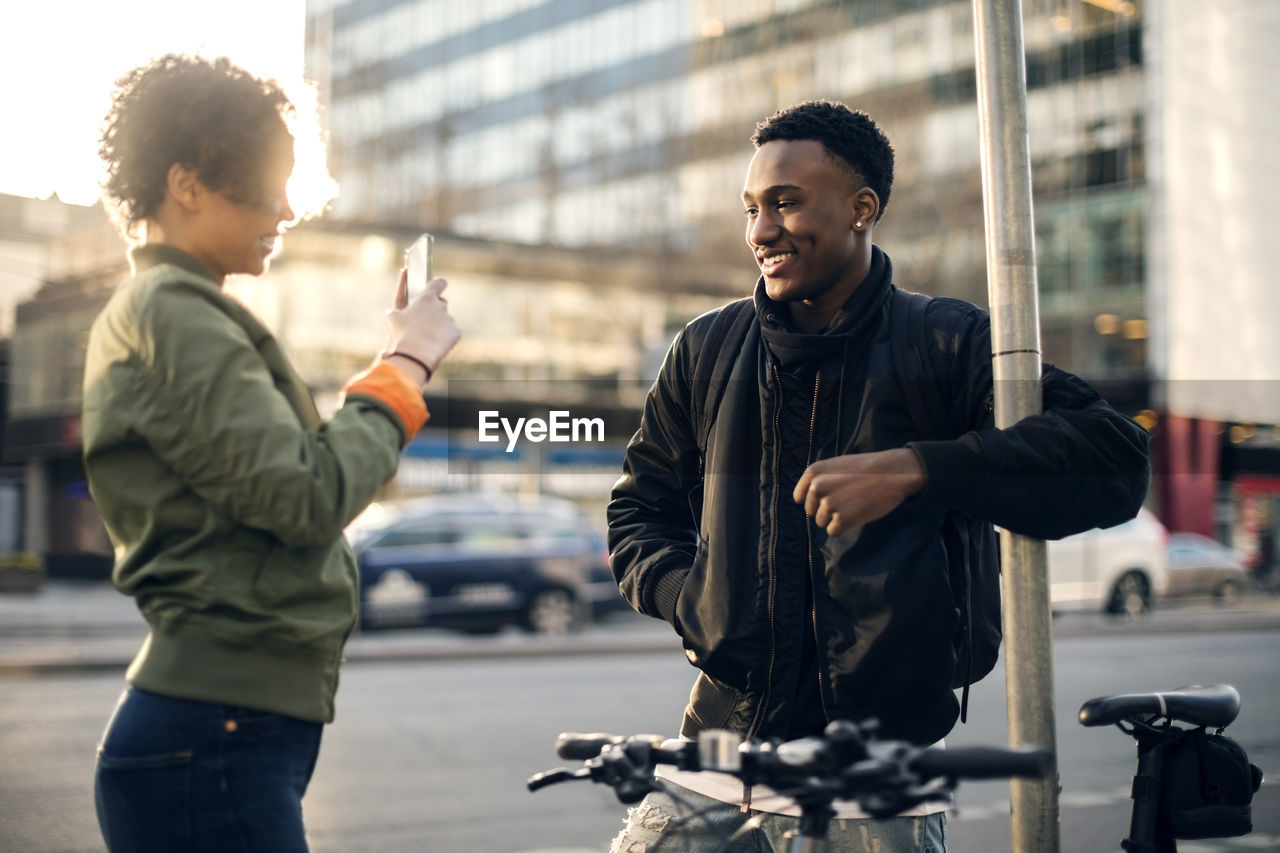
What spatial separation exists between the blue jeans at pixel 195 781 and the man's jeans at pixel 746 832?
65cm

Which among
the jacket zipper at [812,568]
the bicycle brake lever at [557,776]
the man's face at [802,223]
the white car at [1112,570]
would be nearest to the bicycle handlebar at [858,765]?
the bicycle brake lever at [557,776]

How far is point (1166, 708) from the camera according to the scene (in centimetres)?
277

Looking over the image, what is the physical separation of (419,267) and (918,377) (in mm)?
881

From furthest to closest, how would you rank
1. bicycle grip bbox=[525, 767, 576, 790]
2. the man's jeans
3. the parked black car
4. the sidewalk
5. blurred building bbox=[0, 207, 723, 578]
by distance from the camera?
1. blurred building bbox=[0, 207, 723, 578]
2. the parked black car
3. the sidewalk
4. the man's jeans
5. bicycle grip bbox=[525, 767, 576, 790]

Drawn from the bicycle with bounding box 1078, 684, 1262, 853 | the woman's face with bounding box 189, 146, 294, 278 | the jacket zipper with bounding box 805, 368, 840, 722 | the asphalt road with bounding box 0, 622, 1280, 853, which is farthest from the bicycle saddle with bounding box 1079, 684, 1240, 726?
the asphalt road with bounding box 0, 622, 1280, 853

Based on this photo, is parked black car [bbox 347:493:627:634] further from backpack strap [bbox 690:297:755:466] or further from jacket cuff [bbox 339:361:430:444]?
jacket cuff [bbox 339:361:430:444]

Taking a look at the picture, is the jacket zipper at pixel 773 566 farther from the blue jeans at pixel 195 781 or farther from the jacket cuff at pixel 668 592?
the blue jeans at pixel 195 781

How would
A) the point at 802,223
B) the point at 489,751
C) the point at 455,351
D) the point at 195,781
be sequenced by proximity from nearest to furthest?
the point at 195,781, the point at 802,223, the point at 489,751, the point at 455,351

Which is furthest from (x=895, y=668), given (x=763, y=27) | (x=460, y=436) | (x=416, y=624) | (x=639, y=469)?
(x=763, y=27)

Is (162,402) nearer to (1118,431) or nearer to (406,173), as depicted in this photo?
(1118,431)

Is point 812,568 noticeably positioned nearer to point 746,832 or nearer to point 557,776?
point 746,832

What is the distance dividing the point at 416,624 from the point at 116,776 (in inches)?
582

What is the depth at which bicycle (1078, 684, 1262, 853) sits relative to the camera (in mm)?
2701

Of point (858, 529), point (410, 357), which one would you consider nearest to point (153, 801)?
point (410, 357)
